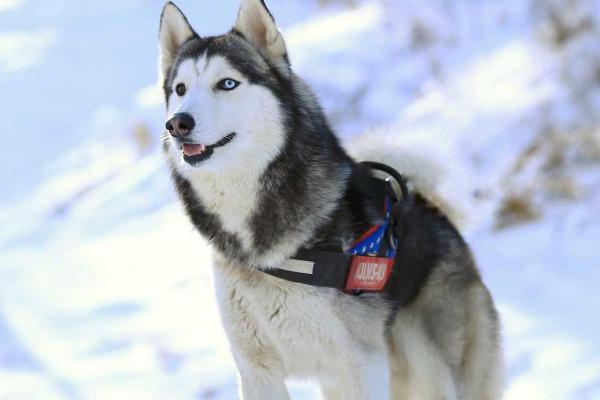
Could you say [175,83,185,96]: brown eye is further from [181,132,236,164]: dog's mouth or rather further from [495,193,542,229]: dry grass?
[495,193,542,229]: dry grass

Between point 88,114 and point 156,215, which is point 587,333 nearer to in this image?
point 156,215

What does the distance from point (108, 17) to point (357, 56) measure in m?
7.53

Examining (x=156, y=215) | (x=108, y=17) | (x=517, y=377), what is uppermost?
(x=108, y=17)

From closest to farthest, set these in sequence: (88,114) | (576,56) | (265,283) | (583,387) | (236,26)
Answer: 1. (265,283)
2. (236,26)
3. (583,387)
4. (576,56)
5. (88,114)

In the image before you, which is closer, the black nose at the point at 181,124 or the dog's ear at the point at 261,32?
the black nose at the point at 181,124

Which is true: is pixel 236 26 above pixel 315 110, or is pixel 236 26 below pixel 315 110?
above

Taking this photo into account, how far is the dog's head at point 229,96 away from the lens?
10.0 ft

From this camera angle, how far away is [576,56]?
933 cm

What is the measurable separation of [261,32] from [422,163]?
3.48ft

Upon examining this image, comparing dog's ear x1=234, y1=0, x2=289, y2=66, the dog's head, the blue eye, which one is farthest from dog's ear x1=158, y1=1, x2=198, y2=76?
the blue eye

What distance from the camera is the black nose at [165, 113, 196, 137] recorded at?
298cm

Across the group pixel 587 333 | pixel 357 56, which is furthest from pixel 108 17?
pixel 587 333

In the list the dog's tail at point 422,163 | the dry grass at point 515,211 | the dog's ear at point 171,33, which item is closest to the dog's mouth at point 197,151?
the dog's ear at point 171,33

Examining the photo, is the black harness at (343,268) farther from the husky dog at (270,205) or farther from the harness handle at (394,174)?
the harness handle at (394,174)
